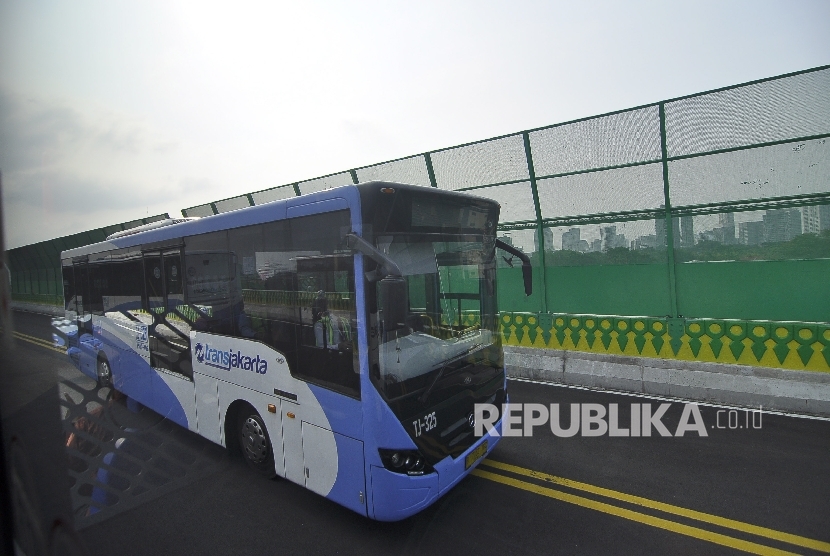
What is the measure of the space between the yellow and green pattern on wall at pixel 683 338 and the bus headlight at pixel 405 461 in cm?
533

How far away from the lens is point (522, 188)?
29.5 feet

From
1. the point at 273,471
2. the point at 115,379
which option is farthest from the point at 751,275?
the point at 115,379

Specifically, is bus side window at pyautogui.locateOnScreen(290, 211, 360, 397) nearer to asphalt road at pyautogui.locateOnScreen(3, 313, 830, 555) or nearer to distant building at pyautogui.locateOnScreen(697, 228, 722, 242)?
asphalt road at pyautogui.locateOnScreen(3, 313, 830, 555)

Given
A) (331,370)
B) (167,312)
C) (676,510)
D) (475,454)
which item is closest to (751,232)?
(676,510)

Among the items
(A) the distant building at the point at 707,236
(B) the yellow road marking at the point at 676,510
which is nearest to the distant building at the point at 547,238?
(A) the distant building at the point at 707,236

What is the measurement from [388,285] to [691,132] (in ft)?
22.9

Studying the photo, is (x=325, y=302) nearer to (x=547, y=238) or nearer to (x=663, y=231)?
(x=547, y=238)

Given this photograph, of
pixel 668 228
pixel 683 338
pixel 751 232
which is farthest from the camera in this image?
pixel 668 228

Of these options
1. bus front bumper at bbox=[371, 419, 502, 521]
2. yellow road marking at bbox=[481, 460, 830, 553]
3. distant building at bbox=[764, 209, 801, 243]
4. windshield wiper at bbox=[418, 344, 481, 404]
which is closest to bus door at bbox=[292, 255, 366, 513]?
bus front bumper at bbox=[371, 419, 502, 521]

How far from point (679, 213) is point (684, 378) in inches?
113

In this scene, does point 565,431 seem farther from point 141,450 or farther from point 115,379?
point 115,379

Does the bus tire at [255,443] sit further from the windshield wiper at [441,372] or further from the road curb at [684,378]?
the road curb at [684,378]

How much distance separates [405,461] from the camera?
3602 mm

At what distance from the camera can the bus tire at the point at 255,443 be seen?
15.2ft
